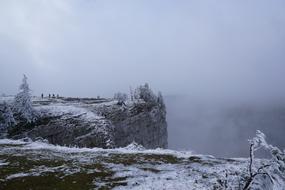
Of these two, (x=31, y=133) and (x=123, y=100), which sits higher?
(x=123, y=100)

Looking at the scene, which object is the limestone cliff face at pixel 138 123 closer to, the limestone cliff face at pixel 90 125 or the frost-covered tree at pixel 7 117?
the limestone cliff face at pixel 90 125

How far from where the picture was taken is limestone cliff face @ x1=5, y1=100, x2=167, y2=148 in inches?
3216

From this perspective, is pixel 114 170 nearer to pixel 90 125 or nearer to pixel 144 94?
pixel 90 125

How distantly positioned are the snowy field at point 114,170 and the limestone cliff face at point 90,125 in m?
38.4

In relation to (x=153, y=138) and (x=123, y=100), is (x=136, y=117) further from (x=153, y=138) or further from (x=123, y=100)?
(x=153, y=138)

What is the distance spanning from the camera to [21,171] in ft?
89.9

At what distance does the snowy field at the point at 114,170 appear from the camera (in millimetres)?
24375

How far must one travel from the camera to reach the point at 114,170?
28.6m

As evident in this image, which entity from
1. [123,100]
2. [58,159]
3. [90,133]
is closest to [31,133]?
[90,133]

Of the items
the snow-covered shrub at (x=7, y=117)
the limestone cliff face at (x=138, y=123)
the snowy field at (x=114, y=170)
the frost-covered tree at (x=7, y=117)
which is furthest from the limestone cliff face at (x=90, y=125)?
the snowy field at (x=114, y=170)

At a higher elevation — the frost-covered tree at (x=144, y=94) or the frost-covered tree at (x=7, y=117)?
the frost-covered tree at (x=144, y=94)

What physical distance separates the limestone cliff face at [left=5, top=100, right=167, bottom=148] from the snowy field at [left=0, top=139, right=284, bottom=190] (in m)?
38.4

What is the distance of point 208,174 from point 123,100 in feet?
283

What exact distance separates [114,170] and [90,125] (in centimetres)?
5871
